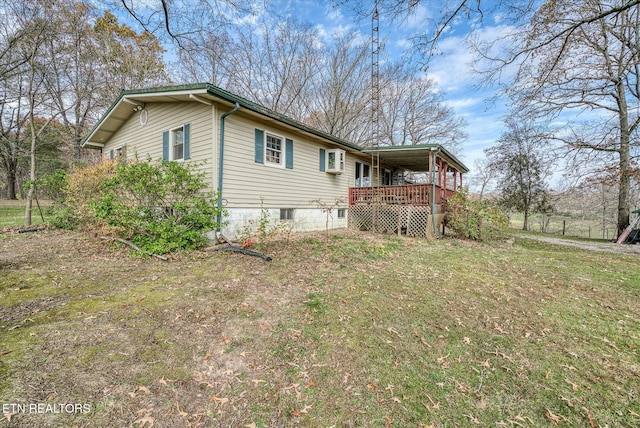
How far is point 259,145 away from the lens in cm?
795

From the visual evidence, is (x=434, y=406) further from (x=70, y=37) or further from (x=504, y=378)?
(x=70, y=37)

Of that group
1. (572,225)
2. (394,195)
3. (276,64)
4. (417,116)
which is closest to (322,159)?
(394,195)

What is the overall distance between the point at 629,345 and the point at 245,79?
71.2 feet

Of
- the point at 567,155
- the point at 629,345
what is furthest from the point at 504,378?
the point at 567,155

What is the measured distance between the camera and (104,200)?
221 inches

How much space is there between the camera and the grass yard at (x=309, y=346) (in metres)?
1.99

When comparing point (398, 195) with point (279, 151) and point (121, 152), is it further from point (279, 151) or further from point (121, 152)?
point (121, 152)

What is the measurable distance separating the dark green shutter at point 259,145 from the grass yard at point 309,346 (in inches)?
154

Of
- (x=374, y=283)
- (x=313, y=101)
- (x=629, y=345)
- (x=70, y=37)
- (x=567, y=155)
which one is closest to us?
(x=629, y=345)

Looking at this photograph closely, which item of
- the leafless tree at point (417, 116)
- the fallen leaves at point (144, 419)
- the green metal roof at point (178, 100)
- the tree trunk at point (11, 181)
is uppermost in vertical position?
the leafless tree at point (417, 116)

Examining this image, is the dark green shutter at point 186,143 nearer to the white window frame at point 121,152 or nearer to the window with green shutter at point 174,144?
the window with green shutter at point 174,144

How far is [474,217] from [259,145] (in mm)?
8410

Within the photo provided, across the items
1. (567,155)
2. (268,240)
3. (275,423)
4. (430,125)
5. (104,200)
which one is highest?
(430,125)

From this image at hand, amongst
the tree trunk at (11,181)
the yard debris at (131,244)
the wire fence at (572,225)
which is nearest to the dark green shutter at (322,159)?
the yard debris at (131,244)
